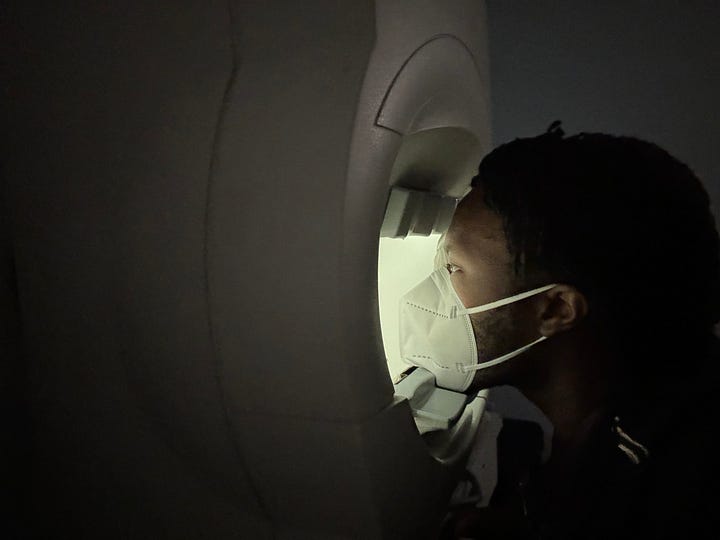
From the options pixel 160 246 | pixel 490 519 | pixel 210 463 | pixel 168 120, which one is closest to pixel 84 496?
pixel 210 463

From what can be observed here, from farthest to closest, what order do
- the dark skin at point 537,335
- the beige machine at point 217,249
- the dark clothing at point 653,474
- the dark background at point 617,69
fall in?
the dark background at point 617,69
the dark skin at point 537,335
the dark clothing at point 653,474
the beige machine at point 217,249

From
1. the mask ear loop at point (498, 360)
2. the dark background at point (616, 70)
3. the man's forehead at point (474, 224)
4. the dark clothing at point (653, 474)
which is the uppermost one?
the dark background at point (616, 70)

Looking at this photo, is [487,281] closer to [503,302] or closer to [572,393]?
[503,302]

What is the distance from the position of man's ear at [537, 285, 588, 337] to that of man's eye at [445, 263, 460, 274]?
0.13m

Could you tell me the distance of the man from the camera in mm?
616

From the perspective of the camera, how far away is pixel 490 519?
0.80 m

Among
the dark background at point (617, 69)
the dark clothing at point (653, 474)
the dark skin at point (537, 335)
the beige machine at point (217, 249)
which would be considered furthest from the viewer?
the dark background at point (617, 69)

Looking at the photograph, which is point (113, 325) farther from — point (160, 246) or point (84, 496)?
point (84, 496)

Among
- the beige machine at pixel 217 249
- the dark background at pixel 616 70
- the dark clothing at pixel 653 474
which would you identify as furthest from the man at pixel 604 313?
the dark background at pixel 616 70

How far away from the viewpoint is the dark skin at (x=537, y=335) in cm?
69

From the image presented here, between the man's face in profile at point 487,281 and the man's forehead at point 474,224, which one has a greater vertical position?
the man's forehead at point 474,224

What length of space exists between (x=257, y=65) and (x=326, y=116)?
9cm

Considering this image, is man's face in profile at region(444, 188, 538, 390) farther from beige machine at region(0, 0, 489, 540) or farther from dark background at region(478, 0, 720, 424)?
dark background at region(478, 0, 720, 424)

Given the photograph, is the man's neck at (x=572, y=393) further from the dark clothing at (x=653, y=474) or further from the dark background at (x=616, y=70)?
the dark background at (x=616, y=70)
